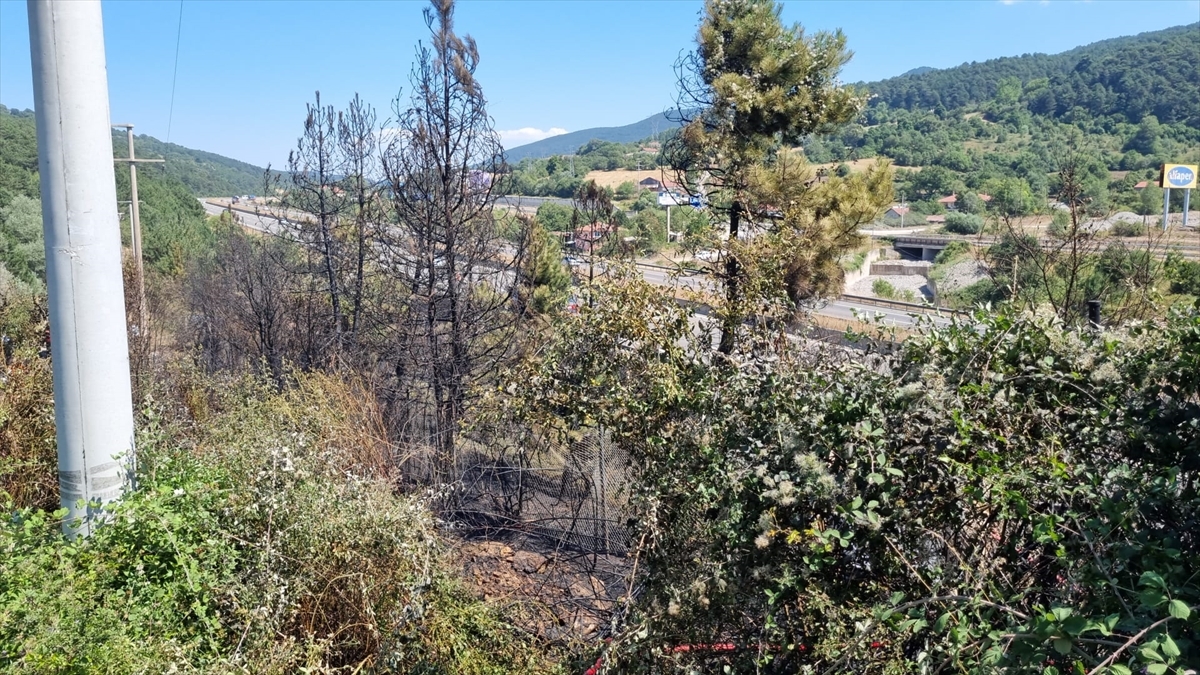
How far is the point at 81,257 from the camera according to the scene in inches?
140

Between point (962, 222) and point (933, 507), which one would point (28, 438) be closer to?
point (933, 507)

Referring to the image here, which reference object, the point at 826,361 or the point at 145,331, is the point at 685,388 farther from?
the point at 145,331

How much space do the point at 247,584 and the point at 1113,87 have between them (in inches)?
3836

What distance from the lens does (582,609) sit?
466cm

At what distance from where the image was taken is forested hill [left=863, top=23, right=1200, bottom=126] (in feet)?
243

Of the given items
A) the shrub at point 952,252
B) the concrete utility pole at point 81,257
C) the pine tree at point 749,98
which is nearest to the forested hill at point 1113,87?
the shrub at point 952,252

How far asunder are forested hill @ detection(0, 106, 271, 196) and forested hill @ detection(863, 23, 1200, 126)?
51193mm

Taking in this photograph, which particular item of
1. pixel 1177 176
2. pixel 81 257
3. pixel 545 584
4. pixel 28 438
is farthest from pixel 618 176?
pixel 81 257

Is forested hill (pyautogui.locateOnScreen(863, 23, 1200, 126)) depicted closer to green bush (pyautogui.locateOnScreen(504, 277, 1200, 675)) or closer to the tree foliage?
the tree foliage

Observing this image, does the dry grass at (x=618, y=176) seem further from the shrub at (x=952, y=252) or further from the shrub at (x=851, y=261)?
the shrub at (x=851, y=261)

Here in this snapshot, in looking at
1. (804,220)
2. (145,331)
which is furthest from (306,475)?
(145,331)

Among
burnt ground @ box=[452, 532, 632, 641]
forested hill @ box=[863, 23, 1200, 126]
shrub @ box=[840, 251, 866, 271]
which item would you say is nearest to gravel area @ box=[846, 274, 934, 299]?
shrub @ box=[840, 251, 866, 271]

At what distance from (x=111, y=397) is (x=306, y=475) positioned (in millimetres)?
975

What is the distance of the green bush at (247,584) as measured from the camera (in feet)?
9.19
